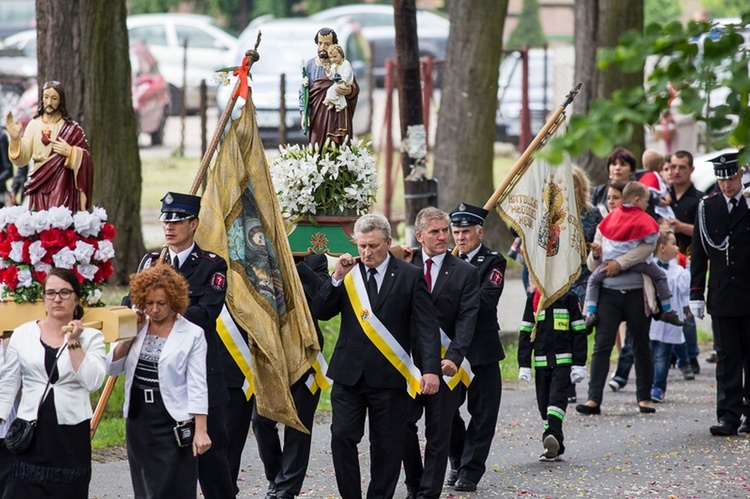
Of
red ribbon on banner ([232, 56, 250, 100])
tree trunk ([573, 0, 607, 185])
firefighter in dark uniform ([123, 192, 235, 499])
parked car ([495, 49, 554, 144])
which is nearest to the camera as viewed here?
firefighter in dark uniform ([123, 192, 235, 499])

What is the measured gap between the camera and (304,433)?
852 centimetres

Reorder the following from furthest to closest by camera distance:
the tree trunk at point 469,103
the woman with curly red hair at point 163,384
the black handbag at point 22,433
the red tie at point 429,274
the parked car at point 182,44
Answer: the parked car at point 182,44 < the tree trunk at point 469,103 < the red tie at point 429,274 < the woman with curly red hair at point 163,384 < the black handbag at point 22,433

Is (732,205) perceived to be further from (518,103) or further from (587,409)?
(518,103)

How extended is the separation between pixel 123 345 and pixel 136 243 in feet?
26.6

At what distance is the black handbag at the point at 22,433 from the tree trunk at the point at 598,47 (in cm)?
1206

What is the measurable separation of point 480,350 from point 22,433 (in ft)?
11.3

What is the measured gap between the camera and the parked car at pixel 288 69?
2156cm

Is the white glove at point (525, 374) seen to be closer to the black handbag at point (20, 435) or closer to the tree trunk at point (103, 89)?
the black handbag at point (20, 435)

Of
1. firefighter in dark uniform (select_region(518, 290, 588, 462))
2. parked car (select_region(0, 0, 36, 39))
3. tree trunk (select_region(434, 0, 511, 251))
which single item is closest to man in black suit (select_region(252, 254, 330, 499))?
firefighter in dark uniform (select_region(518, 290, 588, 462))

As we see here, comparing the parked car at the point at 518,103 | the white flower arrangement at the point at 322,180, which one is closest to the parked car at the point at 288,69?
the parked car at the point at 518,103

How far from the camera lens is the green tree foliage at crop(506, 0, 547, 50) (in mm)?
36625

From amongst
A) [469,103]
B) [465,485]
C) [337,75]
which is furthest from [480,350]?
[469,103]

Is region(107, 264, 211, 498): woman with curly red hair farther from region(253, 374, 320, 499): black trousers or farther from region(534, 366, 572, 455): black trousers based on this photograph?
region(534, 366, 572, 455): black trousers

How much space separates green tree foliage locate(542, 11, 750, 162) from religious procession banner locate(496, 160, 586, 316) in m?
5.62
